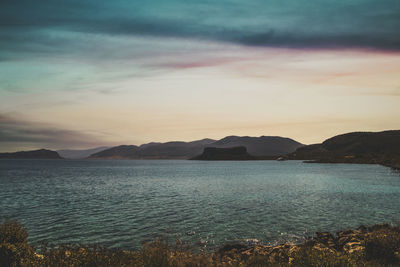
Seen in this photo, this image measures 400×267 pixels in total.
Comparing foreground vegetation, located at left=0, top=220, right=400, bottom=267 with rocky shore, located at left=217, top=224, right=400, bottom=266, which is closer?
foreground vegetation, located at left=0, top=220, right=400, bottom=267

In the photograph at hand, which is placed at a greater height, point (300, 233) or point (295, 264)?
point (295, 264)

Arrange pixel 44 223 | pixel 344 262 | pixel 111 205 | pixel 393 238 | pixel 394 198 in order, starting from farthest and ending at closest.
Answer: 1. pixel 394 198
2. pixel 111 205
3. pixel 44 223
4. pixel 393 238
5. pixel 344 262

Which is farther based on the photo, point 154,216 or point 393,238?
point 154,216

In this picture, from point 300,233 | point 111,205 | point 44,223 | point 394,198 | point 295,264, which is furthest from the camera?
point 394,198

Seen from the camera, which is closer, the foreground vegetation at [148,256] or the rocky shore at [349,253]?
the foreground vegetation at [148,256]

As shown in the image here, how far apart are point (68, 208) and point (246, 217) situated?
26.6 meters

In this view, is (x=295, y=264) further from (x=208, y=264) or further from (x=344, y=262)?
(x=208, y=264)

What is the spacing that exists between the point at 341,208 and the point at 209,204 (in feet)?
63.5

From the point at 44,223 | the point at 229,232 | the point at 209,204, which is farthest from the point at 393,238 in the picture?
the point at 44,223

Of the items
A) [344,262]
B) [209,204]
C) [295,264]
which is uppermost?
[344,262]

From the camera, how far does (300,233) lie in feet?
85.6

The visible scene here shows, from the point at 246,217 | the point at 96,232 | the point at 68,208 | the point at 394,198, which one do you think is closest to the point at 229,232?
the point at 246,217

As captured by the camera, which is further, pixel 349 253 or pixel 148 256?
pixel 349 253

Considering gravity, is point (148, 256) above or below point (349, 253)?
above
